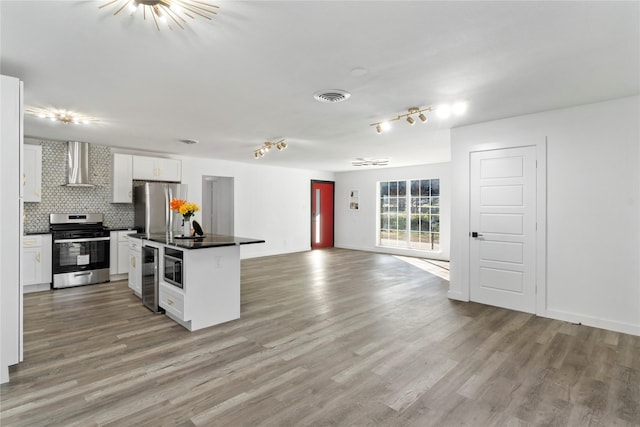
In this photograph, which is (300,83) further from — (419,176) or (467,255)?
(419,176)

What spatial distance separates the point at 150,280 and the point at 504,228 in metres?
4.70

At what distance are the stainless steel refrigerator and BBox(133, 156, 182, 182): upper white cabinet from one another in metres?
0.28

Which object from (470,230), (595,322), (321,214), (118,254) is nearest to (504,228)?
(470,230)

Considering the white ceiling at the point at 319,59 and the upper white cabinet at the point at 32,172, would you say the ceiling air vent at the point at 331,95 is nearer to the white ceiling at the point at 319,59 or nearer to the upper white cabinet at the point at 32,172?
the white ceiling at the point at 319,59

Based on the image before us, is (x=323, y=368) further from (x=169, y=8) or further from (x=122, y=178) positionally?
(x=122, y=178)

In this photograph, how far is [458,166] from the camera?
460 centimetres

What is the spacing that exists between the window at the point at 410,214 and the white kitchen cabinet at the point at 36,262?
25.1ft

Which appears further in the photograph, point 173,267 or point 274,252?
point 274,252

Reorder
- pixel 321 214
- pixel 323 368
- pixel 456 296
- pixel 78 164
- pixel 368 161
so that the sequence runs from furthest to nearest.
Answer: pixel 321 214 → pixel 368 161 → pixel 78 164 → pixel 456 296 → pixel 323 368

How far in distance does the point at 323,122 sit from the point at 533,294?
11.4ft

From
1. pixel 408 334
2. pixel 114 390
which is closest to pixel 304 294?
pixel 408 334

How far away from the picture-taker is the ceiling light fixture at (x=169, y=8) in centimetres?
179

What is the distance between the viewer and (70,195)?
19.1 ft

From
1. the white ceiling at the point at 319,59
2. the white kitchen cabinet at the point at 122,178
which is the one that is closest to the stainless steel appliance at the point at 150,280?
the white ceiling at the point at 319,59
